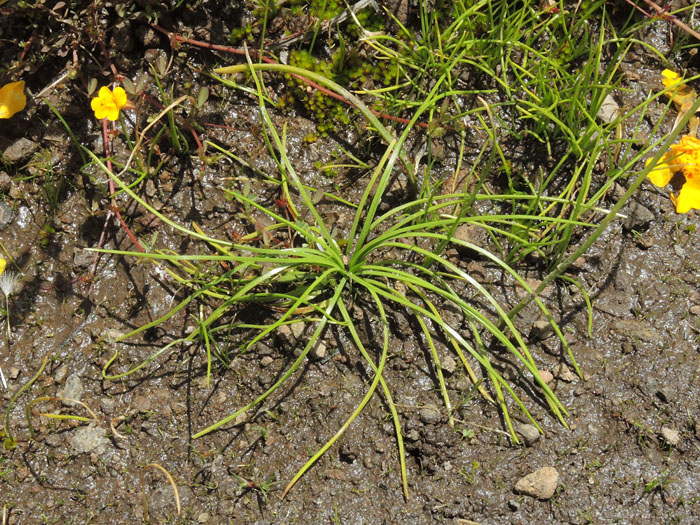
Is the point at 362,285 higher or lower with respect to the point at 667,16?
lower

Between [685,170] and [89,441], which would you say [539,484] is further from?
[89,441]

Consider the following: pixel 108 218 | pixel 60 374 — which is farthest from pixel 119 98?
pixel 60 374

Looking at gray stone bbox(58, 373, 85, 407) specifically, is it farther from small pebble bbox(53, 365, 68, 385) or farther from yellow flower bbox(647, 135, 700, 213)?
yellow flower bbox(647, 135, 700, 213)

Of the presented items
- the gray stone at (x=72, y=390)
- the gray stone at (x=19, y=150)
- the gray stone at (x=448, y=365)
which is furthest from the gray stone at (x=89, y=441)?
the gray stone at (x=448, y=365)

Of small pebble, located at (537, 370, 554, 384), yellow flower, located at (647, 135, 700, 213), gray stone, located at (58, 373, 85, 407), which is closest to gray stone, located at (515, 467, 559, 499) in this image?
small pebble, located at (537, 370, 554, 384)

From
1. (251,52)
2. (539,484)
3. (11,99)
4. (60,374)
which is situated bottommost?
(60,374)

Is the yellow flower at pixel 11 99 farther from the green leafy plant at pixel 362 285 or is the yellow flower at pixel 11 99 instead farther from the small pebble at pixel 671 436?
the small pebble at pixel 671 436
